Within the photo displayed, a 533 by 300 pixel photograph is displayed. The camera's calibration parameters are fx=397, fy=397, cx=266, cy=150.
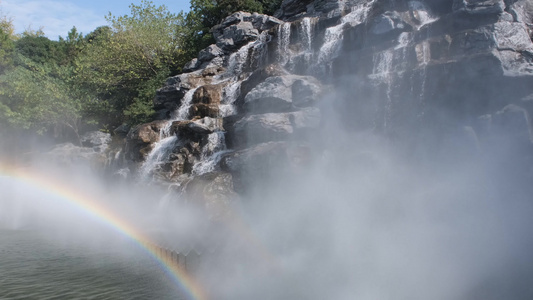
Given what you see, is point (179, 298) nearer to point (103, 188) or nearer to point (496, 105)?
point (496, 105)

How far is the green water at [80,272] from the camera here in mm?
7707

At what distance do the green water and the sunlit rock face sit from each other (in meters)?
4.92

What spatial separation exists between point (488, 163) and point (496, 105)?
1.87m

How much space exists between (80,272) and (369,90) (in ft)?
37.3

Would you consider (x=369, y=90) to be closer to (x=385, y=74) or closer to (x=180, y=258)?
(x=385, y=74)

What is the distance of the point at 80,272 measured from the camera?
9.05 meters

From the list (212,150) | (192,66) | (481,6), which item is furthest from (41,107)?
(481,6)

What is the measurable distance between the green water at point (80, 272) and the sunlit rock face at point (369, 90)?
194 inches

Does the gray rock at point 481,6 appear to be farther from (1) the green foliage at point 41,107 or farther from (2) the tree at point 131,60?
(1) the green foliage at point 41,107

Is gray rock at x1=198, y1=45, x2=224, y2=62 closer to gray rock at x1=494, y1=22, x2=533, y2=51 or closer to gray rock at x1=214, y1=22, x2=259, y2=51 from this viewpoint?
gray rock at x1=214, y1=22, x2=259, y2=51

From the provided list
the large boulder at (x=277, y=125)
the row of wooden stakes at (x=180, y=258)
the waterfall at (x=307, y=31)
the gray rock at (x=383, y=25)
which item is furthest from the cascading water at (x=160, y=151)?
the gray rock at (x=383, y=25)

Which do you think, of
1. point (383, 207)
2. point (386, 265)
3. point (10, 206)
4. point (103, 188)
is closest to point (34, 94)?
point (10, 206)

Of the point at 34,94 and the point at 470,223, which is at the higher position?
the point at 34,94

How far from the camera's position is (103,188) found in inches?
883
